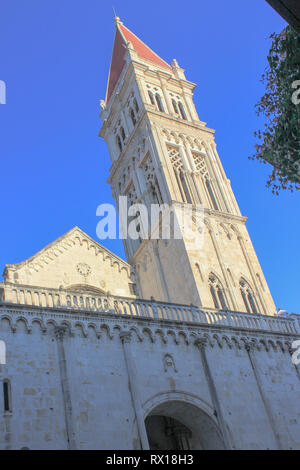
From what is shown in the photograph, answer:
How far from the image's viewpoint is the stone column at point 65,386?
12633 mm

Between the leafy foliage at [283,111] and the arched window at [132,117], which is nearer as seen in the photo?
the leafy foliage at [283,111]

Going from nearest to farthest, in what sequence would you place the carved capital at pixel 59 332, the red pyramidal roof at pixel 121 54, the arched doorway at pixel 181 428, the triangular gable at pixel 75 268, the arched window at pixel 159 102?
the carved capital at pixel 59 332 < the arched doorway at pixel 181 428 < the triangular gable at pixel 75 268 < the arched window at pixel 159 102 < the red pyramidal roof at pixel 121 54

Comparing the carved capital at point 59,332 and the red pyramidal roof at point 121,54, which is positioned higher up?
the red pyramidal roof at point 121,54

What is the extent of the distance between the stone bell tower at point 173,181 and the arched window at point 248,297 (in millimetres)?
45

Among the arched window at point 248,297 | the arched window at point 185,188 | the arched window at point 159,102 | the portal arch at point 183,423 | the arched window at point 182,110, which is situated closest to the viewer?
the portal arch at point 183,423

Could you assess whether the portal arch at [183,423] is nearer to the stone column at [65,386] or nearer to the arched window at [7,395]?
the stone column at [65,386]

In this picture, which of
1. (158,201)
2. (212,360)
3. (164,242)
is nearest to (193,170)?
(158,201)

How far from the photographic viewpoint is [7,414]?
39.9 ft

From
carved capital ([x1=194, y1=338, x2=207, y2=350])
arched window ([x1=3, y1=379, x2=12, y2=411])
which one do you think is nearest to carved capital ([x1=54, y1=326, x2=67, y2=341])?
arched window ([x1=3, y1=379, x2=12, y2=411])

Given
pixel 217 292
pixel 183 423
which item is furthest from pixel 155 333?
pixel 217 292

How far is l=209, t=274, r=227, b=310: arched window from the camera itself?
21.3 meters

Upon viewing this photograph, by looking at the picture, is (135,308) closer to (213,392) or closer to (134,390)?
(134,390)

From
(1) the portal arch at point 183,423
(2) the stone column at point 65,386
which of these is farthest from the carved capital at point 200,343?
(2) the stone column at point 65,386

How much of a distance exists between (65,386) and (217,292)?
393 inches
